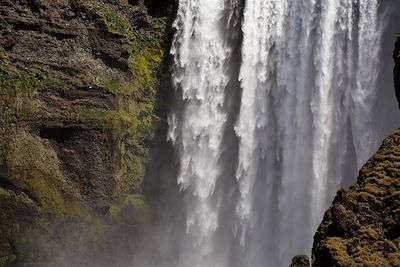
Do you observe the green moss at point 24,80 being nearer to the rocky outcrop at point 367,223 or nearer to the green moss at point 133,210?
the green moss at point 133,210

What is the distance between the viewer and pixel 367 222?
637 cm

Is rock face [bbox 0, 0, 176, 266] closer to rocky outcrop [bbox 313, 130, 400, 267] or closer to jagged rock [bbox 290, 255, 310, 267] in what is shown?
jagged rock [bbox 290, 255, 310, 267]

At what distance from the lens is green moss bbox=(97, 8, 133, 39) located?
21125 mm

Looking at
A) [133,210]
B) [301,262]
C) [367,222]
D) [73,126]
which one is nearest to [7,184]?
[73,126]

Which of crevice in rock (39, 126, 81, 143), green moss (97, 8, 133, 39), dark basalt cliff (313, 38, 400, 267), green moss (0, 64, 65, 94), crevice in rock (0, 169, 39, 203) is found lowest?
crevice in rock (0, 169, 39, 203)

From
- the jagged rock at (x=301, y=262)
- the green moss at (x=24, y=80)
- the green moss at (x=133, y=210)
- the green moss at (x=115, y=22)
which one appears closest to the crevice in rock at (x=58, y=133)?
the green moss at (x=24, y=80)

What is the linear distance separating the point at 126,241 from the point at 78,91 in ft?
20.3

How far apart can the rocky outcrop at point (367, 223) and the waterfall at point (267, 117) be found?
598 inches

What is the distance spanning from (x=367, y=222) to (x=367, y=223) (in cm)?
1

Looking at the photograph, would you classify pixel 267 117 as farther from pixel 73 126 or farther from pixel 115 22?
pixel 73 126

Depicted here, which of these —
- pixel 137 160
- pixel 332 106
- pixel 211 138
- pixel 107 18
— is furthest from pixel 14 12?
pixel 332 106

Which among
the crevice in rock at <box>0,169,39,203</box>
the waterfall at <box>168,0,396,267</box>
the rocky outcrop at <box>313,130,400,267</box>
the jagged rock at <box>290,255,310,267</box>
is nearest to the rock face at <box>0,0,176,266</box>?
the crevice in rock at <box>0,169,39,203</box>

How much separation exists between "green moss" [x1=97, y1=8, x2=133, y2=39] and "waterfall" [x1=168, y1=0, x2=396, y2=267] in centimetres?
226

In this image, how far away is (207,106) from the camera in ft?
75.2
